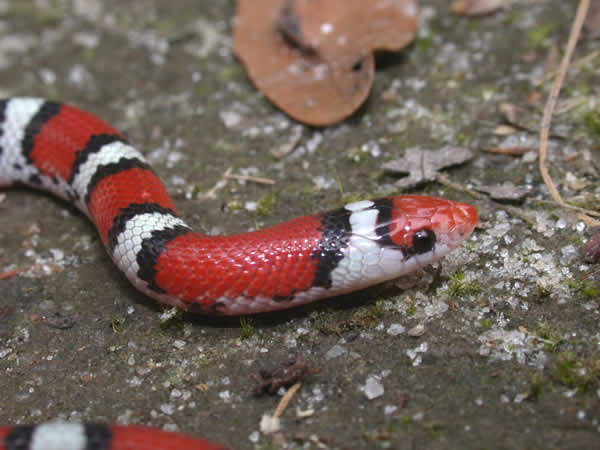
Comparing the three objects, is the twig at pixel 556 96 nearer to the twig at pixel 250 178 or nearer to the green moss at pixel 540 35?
the green moss at pixel 540 35

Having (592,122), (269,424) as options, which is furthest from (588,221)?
(269,424)

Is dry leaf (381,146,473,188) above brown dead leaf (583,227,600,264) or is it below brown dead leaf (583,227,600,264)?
above

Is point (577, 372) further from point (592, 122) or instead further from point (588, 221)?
point (592, 122)

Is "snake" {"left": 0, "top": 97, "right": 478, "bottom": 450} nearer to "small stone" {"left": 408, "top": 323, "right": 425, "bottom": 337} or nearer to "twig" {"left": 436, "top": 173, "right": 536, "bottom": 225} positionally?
"small stone" {"left": 408, "top": 323, "right": 425, "bottom": 337}

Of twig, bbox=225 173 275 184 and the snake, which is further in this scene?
twig, bbox=225 173 275 184

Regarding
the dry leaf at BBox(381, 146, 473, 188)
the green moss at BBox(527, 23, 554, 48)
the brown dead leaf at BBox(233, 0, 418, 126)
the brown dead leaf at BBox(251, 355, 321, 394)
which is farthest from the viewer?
the green moss at BBox(527, 23, 554, 48)

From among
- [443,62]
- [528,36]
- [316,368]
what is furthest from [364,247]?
[528,36]

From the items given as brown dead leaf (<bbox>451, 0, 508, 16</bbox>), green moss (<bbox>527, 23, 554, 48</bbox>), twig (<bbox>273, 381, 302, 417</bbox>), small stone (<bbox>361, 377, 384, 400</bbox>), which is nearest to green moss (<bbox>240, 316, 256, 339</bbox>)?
twig (<bbox>273, 381, 302, 417</bbox>)

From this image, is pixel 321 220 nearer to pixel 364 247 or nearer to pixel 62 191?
pixel 364 247
